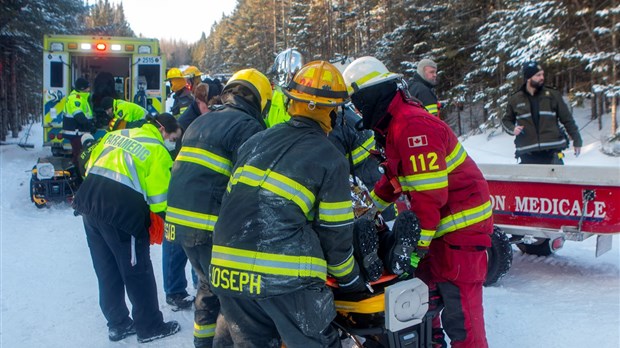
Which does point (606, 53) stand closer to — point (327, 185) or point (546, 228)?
point (546, 228)

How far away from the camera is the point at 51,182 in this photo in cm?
920

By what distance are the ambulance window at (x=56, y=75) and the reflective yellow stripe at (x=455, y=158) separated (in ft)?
32.4

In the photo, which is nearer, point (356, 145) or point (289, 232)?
point (289, 232)

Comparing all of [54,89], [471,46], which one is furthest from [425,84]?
[471,46]

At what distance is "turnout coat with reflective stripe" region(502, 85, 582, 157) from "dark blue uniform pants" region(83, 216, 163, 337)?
15.0 ft

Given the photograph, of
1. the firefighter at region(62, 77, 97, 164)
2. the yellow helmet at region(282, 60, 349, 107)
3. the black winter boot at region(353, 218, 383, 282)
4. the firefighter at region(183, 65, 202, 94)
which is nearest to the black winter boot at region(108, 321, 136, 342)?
the black winter boot at region(353, 218, 383, 282)

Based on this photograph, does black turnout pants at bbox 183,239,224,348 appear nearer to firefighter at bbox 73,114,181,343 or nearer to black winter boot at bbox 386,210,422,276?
firefighter at bbox 73,114,181,343

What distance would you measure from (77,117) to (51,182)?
1255 mm

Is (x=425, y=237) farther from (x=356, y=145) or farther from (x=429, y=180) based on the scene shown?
(x=356, y=145)

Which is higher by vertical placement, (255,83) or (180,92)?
(180,92)

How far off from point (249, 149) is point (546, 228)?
378 cm

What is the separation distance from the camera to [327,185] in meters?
2.52

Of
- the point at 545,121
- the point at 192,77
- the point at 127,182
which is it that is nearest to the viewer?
the point at 127,182

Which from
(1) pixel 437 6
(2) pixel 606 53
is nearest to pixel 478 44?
(1) pixel 437 6
